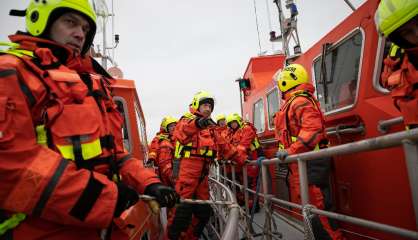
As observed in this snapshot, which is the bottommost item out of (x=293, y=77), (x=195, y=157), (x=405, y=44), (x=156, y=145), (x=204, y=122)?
(x=195, y=157)

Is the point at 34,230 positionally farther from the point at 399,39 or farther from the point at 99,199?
the point at 399,39

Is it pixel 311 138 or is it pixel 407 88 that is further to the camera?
pixel 311 138

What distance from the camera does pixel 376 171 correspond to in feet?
8.46

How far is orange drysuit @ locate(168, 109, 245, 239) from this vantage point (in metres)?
4.34

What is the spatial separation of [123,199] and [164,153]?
544cm

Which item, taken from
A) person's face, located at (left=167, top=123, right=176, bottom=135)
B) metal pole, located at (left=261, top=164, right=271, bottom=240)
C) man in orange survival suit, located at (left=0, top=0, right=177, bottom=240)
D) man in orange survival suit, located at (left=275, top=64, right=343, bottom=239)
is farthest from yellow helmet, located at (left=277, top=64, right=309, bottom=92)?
person's face, located at (left=167, top=123, right=176, bottom=135)

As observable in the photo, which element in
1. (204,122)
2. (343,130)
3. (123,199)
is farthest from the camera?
(204,122)

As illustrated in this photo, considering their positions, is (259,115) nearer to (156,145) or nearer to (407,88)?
(156,145)

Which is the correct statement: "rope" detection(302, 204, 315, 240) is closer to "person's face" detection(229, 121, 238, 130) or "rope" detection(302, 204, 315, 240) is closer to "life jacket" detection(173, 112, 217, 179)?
"life jacket" detection(173, 112, 217, 179)

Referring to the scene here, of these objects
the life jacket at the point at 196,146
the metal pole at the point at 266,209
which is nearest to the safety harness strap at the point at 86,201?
the metal pole at the point at 266,209

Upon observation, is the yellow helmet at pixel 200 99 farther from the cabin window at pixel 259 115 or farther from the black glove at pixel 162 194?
the black glove at pixel 162 194

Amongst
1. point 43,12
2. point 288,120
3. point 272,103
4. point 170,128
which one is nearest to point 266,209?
point 288,120

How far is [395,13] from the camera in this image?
1.75 m

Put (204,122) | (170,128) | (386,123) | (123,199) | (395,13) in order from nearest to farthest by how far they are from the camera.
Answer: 1. (123,199)
2. (395,13)
3. (386,123)
4. (204,122)
5. (170,128)
